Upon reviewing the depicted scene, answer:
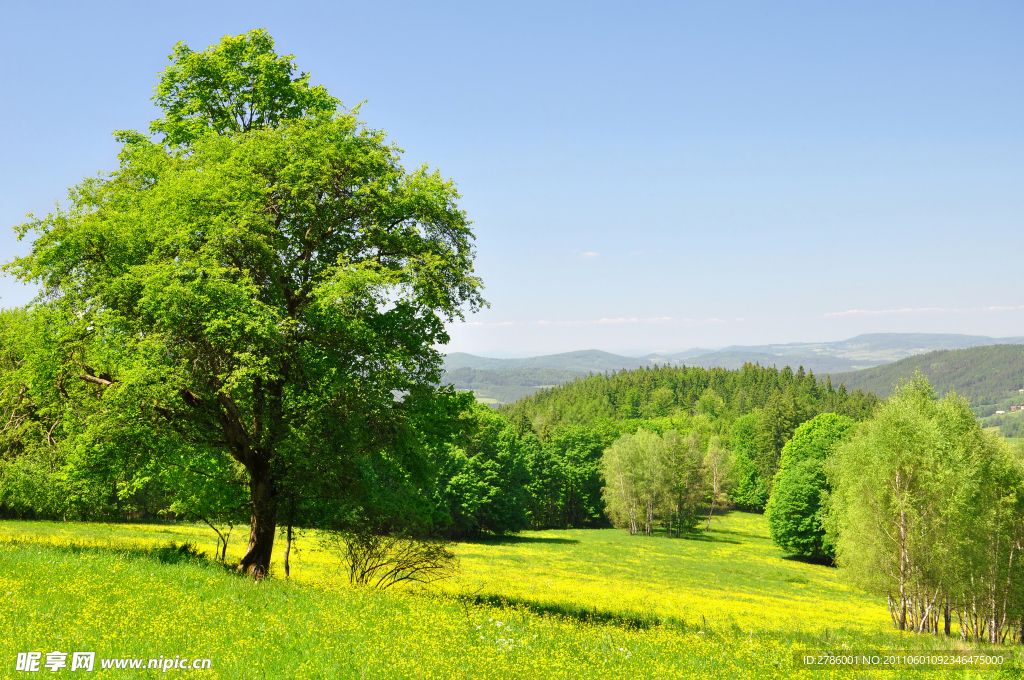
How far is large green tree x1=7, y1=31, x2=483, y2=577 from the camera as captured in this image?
1491 cm

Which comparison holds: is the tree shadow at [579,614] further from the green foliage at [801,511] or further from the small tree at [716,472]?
the small tree at [716,472]

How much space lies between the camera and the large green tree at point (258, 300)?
14914 mm

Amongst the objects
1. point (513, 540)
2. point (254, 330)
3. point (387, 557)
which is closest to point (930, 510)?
point (387, 557)

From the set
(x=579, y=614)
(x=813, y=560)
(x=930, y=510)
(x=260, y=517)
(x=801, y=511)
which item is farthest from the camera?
(x=813, y=560)

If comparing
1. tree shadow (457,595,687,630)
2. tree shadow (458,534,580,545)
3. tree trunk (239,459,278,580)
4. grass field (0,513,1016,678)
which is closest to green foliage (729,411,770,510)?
tree shadow (458,534,580,545)

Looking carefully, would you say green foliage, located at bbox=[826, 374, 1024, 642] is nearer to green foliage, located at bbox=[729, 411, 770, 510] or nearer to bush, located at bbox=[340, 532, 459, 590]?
bush, located at bbox=[340, 532, 459, 590]

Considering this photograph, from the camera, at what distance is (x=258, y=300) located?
15719 millimetres

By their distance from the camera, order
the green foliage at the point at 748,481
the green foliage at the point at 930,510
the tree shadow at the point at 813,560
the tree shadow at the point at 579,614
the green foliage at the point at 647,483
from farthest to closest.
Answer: the green foliage at the point at 748,481, the green foliage at the point at 647,483, the tree shadow at the point at 813,560, the green foliage at the point at 930,510, the tree shadow at the point at 579,614

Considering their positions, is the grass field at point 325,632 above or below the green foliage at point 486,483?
above

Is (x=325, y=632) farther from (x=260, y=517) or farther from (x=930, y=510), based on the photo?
(x=930, y=510)

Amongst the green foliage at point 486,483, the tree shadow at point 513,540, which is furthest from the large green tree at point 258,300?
the tree shadow at point 513,540

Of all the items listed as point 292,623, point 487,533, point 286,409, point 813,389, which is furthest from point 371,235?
point 813,389

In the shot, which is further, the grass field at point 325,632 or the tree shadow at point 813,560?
the tree shadow at point 813,560

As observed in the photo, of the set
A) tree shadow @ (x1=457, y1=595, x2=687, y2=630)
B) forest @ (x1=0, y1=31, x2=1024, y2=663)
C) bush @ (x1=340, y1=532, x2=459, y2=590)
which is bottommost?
tree shadow @ (x1=457, y1=595, x2=687, y2=630)
